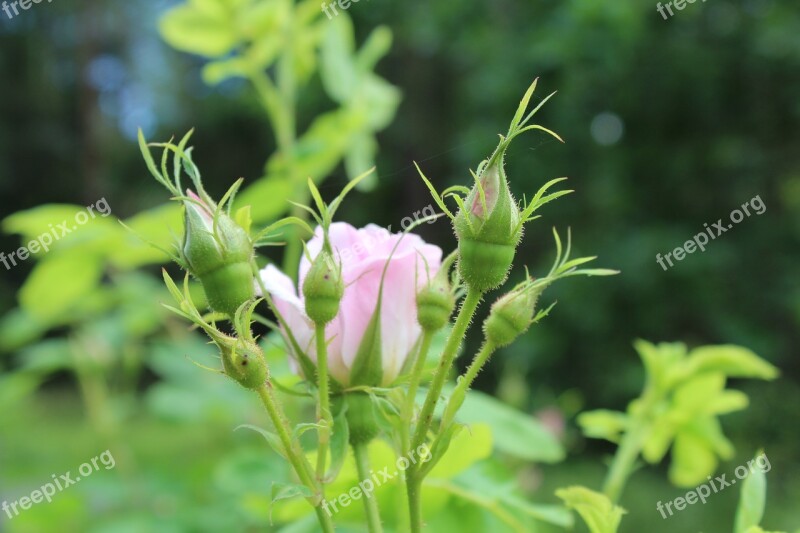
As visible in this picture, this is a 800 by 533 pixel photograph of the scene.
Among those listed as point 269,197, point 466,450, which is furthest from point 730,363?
point 269,197

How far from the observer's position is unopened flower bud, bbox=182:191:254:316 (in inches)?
11.4

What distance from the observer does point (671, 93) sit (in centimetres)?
425

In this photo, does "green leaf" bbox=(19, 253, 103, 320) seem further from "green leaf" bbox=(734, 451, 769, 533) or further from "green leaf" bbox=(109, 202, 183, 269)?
"green leaf" bbox=(734, 451, 769, 533)

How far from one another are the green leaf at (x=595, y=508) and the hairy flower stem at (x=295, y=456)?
10 centimetres

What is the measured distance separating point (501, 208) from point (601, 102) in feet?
13.6

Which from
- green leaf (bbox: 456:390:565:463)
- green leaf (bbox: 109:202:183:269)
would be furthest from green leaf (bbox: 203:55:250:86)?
green leaf (bbox: 456:390:565:463)

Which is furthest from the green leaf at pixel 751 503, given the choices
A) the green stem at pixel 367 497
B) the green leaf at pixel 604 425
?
the green leaf at pixel 604 425

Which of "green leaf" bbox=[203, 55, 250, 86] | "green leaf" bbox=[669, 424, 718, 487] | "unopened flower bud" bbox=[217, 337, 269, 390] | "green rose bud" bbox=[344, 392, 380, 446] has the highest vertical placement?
"green leaf" bbox=[203, 55, 250, 86]

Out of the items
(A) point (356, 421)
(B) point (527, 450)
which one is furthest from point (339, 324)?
(B) point (527, 450)

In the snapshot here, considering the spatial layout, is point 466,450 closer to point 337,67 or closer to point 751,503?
point 751,503

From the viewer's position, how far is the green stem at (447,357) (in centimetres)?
28

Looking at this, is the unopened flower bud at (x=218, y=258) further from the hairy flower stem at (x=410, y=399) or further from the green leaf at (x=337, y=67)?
the green leaf at (x=337, y=67)

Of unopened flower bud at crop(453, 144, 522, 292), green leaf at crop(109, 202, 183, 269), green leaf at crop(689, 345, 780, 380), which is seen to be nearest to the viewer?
unopened flower bud at crop(453, 144, 522, 292)

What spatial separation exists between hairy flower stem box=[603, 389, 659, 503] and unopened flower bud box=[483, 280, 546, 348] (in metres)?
0.30
